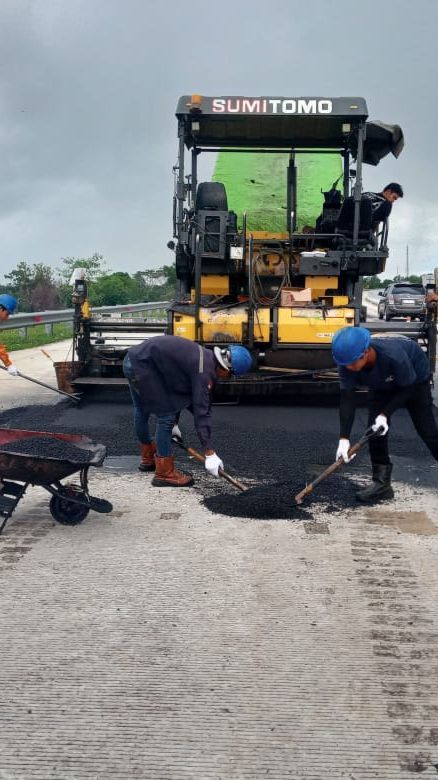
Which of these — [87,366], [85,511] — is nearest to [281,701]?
[85,511]

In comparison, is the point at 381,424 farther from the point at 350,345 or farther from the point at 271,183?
the point at 271,183

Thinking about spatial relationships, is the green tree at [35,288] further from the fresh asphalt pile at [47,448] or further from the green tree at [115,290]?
the fresh asphalt pile at [47,448]

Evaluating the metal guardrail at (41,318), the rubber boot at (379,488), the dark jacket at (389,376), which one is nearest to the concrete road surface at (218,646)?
the rubber boot at (379,488)

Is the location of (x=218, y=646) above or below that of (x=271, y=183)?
below

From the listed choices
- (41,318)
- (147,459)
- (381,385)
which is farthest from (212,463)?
(41,318)

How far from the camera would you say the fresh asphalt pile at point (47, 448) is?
457 cm

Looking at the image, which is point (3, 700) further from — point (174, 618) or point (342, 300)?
point (342, 300)

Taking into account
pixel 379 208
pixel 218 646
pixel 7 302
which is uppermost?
pixel 379 208

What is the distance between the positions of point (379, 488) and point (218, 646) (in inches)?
96.2

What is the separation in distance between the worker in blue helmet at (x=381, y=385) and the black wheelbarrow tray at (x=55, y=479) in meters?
1.67

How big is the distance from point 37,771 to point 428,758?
4.00ft

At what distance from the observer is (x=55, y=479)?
171 inches

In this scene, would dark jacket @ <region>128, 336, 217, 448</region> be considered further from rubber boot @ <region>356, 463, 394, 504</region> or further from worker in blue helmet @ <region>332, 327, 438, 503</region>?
rubber boot @ <region>356, 463, 394, 504</region>

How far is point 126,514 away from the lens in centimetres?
471
